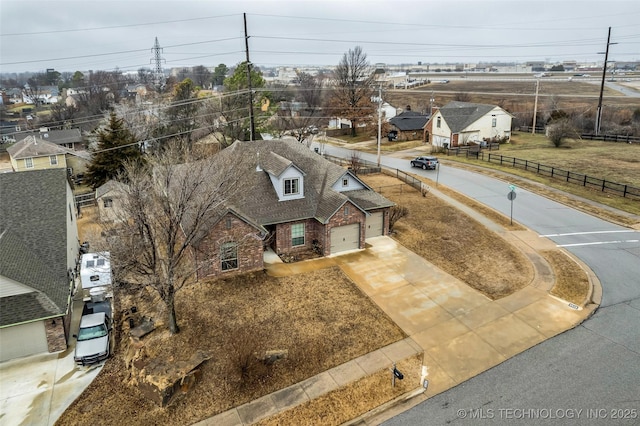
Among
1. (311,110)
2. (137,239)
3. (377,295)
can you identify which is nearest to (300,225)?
(377,295)

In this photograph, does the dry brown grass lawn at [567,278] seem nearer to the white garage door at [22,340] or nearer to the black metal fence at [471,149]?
the white garage door at [22,340]

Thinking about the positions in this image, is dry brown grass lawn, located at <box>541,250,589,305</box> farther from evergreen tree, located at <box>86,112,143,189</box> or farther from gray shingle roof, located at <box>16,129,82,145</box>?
gray shingle roof, located at <box>16,129,82,145</box>

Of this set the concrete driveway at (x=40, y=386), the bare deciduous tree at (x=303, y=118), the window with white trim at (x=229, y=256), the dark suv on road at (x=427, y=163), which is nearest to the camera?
the concrete driveway at (x=40, y=386)

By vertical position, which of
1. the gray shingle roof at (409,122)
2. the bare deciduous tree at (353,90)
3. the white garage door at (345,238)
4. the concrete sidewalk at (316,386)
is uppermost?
the bare deciduous tree at (353,90)

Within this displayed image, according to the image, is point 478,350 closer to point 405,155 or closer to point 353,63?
point 405,155

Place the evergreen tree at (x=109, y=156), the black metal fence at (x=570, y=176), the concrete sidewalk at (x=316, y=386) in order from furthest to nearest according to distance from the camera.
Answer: the evergreen tree at (x=109, y=156) → the black metal fence at (x=570, y=176) → the concrete sidewalk at (x=316, y=386)

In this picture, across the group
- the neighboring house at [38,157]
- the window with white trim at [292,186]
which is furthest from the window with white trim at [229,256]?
the neighboring house at [38,157]
